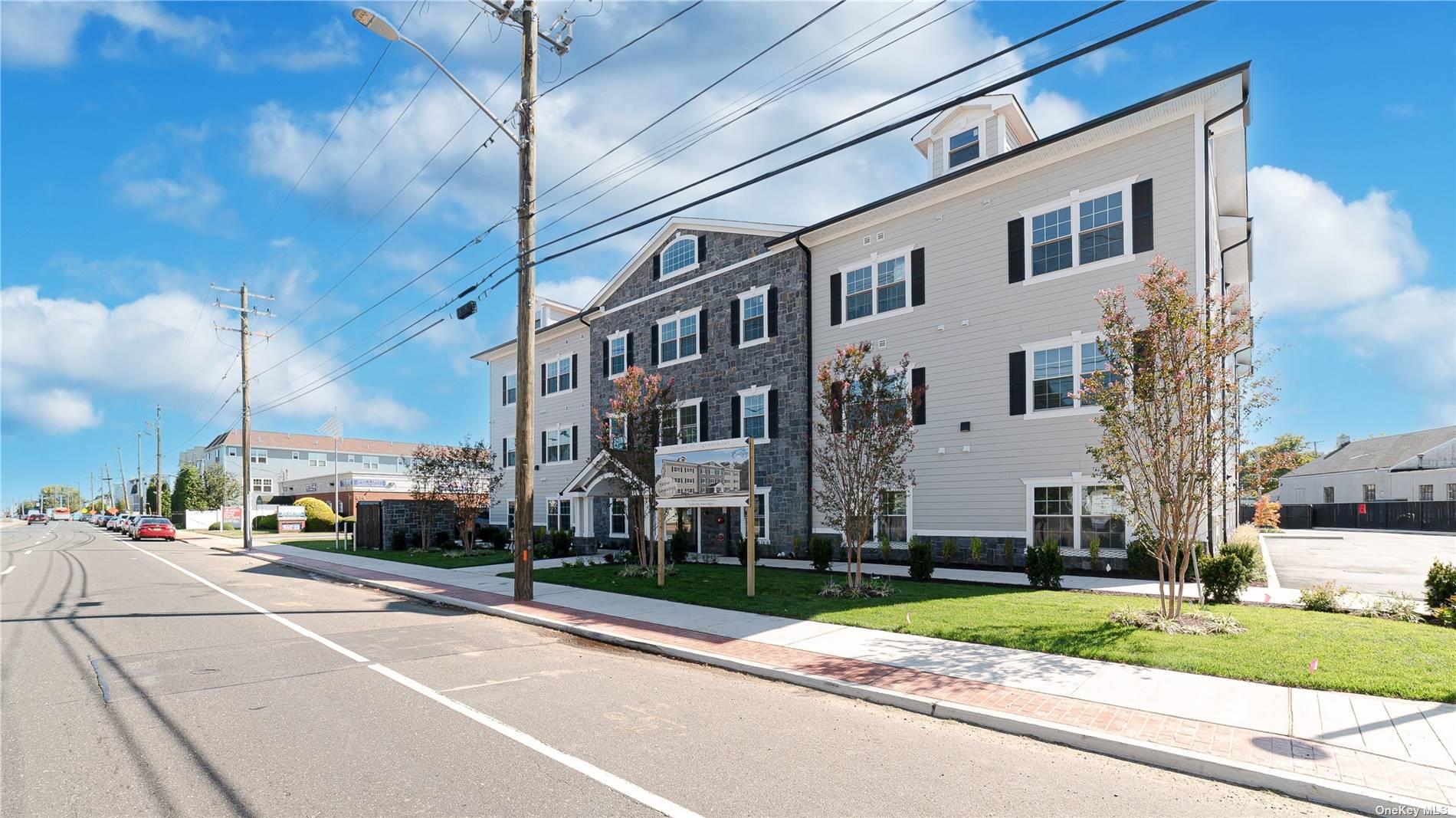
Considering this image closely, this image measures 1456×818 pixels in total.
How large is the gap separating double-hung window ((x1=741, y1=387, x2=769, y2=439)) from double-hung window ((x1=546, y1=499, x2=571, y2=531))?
1121cm

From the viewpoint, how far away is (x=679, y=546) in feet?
76.4

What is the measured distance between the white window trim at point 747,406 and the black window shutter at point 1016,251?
791 cm

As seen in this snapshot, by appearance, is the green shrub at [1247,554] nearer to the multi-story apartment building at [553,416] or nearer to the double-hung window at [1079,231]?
the double-hung window at [1079,231]

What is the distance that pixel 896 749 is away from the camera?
6.03 meters

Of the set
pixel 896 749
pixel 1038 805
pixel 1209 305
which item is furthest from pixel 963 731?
pixel 1209 305

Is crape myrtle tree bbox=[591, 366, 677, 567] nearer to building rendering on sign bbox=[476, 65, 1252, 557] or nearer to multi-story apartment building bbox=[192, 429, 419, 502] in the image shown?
building rendering on sign bbox=[476, 65, 1252, 557]

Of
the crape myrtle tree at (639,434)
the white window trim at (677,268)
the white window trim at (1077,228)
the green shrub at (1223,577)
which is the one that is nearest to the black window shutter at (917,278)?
the white window trim at (1077,228)

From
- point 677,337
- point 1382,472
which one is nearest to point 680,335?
point 677,337

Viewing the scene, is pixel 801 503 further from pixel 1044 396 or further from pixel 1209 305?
pixel 1209 305

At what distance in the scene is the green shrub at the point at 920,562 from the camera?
16297mm

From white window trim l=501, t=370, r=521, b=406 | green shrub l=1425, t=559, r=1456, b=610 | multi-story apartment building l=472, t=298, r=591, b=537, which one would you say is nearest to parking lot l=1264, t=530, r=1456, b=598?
green shrub l=1425, t=559, r=1456, b=610

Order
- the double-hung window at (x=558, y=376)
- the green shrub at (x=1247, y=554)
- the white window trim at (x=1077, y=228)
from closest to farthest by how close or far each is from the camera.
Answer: the green shrub at (x=1247, y=554), the white window trim at (x=1077, y=228), the double-hung window at (x=558, y=376)

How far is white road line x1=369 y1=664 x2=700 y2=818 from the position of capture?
4.79 meters

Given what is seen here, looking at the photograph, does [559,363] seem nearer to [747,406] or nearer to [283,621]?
[747,406]
